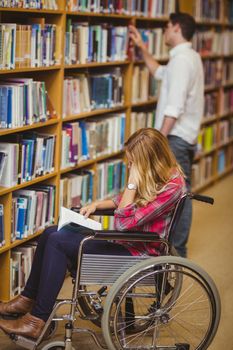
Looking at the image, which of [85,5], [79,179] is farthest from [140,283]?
[85,5]

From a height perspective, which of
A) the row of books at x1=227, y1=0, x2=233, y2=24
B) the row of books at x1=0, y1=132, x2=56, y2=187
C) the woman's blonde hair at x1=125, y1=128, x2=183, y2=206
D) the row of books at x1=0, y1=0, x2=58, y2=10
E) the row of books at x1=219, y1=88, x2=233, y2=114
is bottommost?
the row of books at x1=219, y1=88, x2=233, y2=114

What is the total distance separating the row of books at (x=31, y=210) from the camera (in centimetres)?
374

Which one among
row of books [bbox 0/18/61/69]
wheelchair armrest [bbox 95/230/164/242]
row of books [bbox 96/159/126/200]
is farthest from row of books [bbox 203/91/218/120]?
wheelchair armrest [bbox 95/230/164/242]

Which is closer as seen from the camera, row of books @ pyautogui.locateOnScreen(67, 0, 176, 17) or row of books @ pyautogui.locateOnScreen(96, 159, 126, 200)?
row of books @ pyautogui.locateOnScreen(67, 0, 176, 17)

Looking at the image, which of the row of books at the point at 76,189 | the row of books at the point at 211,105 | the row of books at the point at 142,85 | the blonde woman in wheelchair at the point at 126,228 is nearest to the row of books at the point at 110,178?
the row of books at the point at 76,189

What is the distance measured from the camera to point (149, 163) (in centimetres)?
309

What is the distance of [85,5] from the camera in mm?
4262

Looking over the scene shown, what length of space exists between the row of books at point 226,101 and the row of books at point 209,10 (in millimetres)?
791

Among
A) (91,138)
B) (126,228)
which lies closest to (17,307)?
(126,228)

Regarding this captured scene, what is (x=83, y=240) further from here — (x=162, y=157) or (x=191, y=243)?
(x=191, y=243)

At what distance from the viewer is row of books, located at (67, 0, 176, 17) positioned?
4.20 meters

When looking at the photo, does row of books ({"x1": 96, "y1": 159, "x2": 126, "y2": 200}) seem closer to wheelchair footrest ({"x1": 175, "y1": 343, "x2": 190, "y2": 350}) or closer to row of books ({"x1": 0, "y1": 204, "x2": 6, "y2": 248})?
row of books ({"x1": 0, "y1": 204, "x2": 6, "y2": 248})

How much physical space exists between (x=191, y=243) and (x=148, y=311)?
2196mm

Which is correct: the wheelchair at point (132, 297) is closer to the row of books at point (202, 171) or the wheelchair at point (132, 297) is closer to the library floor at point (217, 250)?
the library floor at point (217, 250)
